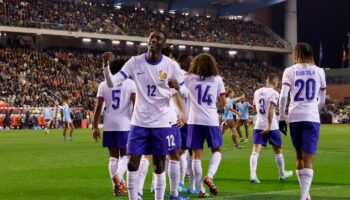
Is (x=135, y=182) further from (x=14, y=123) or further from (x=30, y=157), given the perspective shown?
(x=14, y=123)

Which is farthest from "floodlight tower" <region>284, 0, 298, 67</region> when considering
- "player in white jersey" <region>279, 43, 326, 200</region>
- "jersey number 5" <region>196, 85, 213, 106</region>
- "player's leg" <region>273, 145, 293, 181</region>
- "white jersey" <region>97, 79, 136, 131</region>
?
"player in white jersey" <region>279, 43, 326, 200</region>

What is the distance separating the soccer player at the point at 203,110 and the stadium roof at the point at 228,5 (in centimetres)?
6509

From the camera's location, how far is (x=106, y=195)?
1177cm

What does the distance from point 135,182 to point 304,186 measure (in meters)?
2.62

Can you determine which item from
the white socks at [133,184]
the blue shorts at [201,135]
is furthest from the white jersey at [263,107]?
the white socks at [133,184]

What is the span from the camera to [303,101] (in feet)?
33.1

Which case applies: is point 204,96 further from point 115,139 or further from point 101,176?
point 101,176

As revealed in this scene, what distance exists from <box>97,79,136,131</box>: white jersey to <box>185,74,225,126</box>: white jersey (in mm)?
1105

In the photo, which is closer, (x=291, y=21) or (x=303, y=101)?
(x=303, y=101)

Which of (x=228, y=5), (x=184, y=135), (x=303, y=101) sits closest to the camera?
(x=303, y=101)

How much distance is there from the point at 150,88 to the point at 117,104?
2.95 m

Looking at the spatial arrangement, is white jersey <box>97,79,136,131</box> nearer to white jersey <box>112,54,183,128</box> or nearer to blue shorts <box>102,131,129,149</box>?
blue shorts <box>102,131,129,149</box>

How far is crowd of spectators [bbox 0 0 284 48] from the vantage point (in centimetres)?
6300

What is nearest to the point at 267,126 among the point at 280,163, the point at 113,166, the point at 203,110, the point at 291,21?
the point at 280,163
